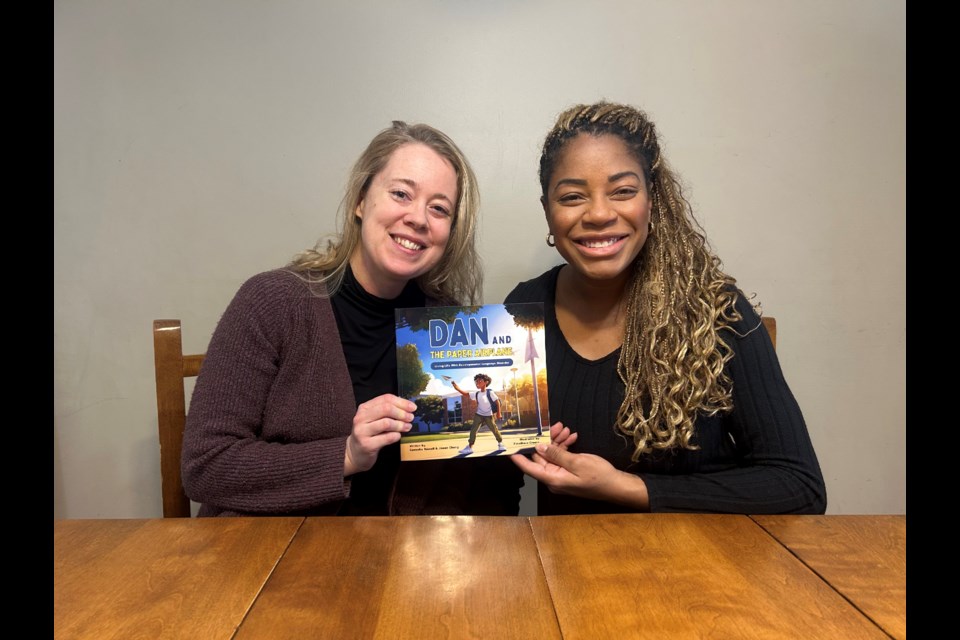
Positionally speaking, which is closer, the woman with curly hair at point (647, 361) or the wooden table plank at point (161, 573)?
the wooden table plank at point (161, 573)

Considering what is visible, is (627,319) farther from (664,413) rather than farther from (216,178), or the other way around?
(216,178)

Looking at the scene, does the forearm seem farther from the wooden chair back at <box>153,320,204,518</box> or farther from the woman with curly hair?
the woman with curly hair

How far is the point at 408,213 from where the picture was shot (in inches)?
56.0

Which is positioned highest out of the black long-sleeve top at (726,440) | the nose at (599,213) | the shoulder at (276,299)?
the nose at (599,213)

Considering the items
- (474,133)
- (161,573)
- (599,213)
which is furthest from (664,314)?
(161,573)

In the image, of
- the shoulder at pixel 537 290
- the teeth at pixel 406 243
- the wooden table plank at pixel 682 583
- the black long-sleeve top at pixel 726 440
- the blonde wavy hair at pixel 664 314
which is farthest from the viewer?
the shoulder at pixel 537 290

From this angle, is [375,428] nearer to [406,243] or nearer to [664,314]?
[406,243]

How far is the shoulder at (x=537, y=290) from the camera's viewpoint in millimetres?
1560

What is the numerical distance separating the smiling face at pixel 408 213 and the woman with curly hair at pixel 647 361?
0.24m

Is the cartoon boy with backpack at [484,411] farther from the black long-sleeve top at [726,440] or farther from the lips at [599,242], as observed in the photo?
the lips at [599,242]

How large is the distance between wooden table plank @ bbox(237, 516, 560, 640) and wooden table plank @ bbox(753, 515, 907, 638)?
39cm

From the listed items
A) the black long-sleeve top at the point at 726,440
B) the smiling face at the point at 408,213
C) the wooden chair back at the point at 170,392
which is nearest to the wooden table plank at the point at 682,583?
the black long-sleeve top at the point at 726,440

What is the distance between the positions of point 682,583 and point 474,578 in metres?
0.27

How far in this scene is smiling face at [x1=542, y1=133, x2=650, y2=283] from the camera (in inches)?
53.1
